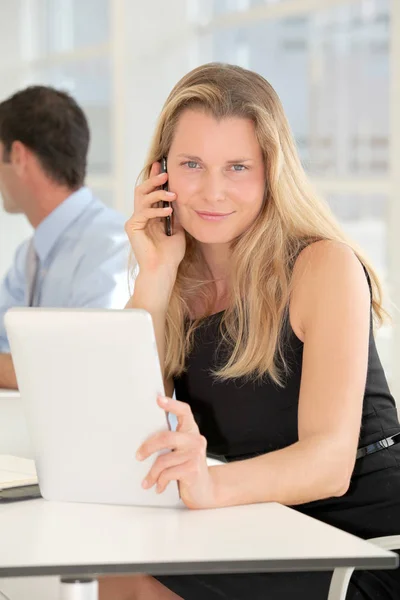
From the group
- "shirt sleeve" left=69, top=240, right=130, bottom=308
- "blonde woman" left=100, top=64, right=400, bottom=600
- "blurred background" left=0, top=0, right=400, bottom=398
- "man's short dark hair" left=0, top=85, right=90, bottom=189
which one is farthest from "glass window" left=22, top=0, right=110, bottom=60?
"blonde woman" left=100, top=64, right=400, bottom=600

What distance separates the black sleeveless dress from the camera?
6.24 feet

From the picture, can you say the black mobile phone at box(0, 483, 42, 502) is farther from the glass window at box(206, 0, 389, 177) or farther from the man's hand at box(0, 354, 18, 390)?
the glass window at box(206, 0, 389, 177)

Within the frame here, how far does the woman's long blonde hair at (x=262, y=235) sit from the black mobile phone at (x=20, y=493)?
421 mm

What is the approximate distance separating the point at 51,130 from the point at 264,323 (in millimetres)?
1922

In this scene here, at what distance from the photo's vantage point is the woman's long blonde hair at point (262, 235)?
196 centimetres

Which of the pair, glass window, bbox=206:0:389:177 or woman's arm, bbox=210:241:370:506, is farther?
glass window, bbox=206:0:389:177

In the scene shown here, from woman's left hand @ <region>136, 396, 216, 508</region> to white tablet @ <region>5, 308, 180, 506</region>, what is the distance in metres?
0.02

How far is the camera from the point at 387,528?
75.0 inches

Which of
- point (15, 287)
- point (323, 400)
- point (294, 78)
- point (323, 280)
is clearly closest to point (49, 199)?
point (15, 287)

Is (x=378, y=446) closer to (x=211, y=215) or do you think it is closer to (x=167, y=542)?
(x=211, y=215)

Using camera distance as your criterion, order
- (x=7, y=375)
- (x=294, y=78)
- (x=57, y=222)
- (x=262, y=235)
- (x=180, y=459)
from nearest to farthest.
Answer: (x=180, y=459) < (x=262, y=235) < (x=7, y=375) < (x=57, y=222) < (x=294, y=78)

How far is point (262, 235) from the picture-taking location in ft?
6.62

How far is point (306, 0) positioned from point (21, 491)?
2541 millimetres

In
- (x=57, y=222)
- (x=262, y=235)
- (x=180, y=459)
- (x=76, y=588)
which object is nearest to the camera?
(x=76, y=588)
